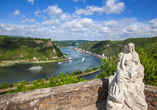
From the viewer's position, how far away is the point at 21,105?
10.9ft

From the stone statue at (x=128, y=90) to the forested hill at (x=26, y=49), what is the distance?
69.5 metres

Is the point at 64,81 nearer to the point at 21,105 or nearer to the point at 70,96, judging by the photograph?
the point at 70,96

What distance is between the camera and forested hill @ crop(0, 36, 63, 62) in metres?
68.1

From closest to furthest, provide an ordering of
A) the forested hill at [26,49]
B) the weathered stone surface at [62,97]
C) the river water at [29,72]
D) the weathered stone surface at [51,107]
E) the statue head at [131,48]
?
the weathered stone surface at [62,97] < the weathered stone surface at [51,107] < the statue head at [131,48] < the river water at [29,72] < the forested hill at [26,49]

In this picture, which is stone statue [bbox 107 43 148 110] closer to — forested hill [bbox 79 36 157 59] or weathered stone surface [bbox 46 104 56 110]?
weathered stone surface [bbox 46 104 56 110]

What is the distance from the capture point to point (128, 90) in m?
3.63

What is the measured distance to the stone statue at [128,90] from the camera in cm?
350

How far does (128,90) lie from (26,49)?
8446cm

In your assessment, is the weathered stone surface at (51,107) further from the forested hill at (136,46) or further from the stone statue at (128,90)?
→ the forested hill at (136,46)

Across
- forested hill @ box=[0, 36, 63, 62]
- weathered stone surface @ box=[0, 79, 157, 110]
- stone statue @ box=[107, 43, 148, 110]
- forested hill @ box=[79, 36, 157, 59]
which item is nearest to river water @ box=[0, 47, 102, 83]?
forested hill @ box=[0, 36, 63, 62]

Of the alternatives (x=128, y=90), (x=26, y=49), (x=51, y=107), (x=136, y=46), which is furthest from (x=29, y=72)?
(x=136, y=46)

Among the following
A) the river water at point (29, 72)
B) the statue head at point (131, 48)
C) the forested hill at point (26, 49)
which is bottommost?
the river water at point (29, 72)

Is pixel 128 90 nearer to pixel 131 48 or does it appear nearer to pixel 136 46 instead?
pixel 131 48

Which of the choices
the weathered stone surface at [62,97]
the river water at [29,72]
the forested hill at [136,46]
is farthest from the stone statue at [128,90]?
the river water at [29,72]
